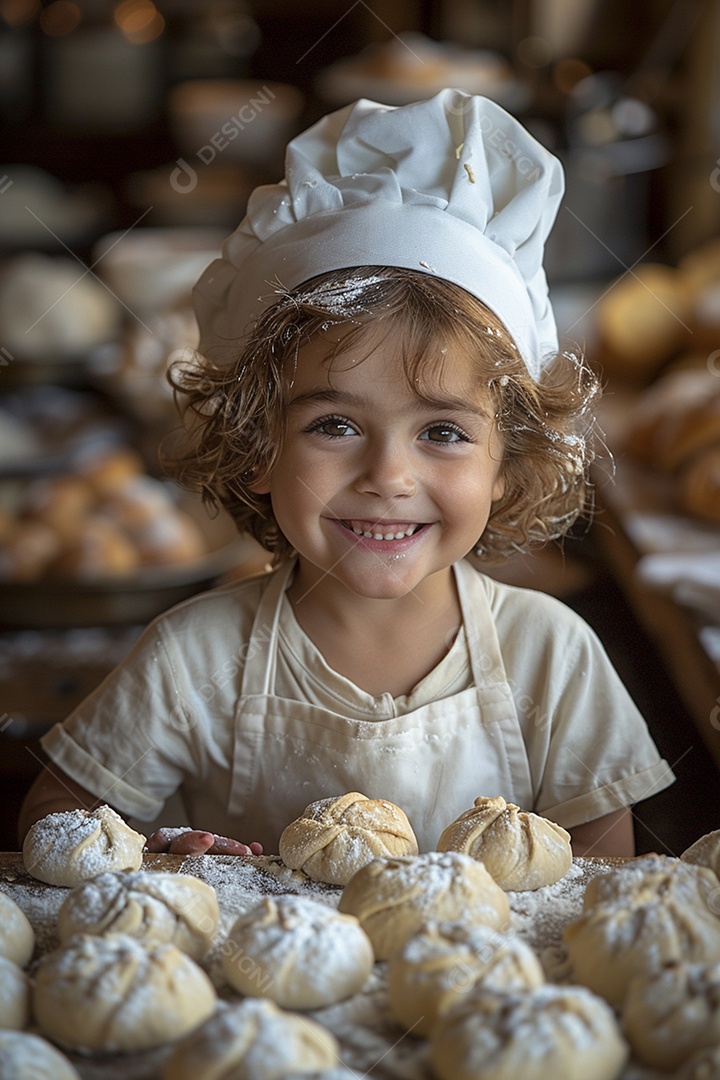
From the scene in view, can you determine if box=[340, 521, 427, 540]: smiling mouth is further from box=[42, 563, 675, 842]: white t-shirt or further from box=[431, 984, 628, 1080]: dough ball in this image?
box=[431, 984, 628, 1080]: dough ball

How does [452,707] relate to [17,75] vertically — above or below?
below

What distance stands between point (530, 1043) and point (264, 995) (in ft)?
0.63

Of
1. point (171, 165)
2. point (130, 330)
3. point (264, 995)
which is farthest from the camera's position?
point (171, 165)

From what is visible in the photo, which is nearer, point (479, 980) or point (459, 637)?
point (479, 980)

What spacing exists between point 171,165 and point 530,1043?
4.26 metres

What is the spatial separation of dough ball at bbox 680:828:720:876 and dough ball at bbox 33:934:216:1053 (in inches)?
15.4

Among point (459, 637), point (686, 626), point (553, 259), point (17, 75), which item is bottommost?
point (686, 626)

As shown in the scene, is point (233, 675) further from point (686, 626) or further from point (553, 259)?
point (553, 259)

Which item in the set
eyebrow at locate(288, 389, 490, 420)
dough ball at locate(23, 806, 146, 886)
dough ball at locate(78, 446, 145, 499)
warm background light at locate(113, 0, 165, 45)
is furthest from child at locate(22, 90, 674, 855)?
warm background light at locate(113, 0, 165, 45)

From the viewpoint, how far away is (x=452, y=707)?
4.03 feet

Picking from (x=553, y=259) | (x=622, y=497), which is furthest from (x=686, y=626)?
(x=553, y=259)

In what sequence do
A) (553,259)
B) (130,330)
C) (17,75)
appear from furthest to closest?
1. (17,75)
2. (130,330)
3. (553,259)

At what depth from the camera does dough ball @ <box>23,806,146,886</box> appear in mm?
927

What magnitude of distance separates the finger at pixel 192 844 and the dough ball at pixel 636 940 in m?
0.37
